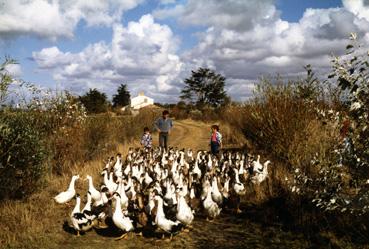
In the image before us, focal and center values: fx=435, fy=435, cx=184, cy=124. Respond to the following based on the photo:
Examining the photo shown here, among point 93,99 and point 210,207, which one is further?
point 93,99

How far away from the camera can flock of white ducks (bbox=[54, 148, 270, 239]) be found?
9211mm

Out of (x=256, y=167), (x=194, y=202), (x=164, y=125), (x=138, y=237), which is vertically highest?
(x=164, y=125)

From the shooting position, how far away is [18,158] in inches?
408

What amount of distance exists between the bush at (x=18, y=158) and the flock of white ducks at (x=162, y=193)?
3.00 ft

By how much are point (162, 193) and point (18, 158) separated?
354 cm

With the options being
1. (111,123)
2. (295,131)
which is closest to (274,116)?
(295,131)

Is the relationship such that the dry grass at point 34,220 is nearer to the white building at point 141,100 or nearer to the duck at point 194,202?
the duck at point 194,202

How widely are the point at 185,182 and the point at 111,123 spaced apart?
10235 millimetres

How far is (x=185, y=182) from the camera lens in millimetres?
12266

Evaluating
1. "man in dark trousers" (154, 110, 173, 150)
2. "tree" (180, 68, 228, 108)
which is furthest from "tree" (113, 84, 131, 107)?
"man in dark trousers" (154, 110, 173, 150)

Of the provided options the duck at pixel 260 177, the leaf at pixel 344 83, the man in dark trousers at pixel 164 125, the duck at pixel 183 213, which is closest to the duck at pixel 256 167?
the duck at pixel 260 177

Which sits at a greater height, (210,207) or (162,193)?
(162,193)

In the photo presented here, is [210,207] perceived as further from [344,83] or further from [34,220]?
[344,83]

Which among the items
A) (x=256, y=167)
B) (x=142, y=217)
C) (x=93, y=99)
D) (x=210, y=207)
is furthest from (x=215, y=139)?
(x=93, y=99)
